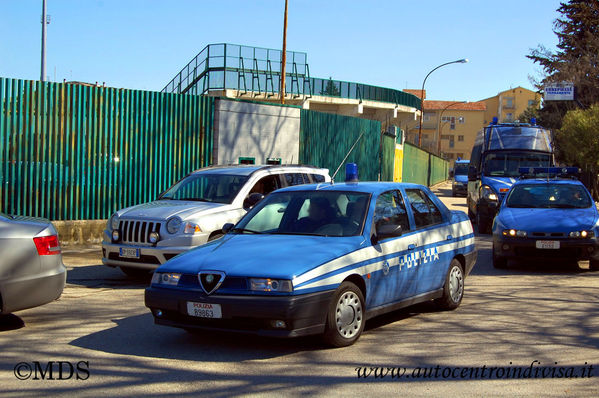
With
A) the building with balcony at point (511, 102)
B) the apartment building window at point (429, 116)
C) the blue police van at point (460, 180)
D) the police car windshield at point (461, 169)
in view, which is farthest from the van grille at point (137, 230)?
the building with balcony at point (511, 102)

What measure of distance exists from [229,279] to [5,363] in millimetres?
1955

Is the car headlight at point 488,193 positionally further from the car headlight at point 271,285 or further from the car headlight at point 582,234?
the car headlight at point 271,285

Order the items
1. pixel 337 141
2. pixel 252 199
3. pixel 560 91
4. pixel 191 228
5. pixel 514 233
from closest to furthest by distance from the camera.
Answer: pixel 191 228
pixel 252 199
pixel 514 233
pixel 337 141
pixel 560 91

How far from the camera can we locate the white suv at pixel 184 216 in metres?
10.5

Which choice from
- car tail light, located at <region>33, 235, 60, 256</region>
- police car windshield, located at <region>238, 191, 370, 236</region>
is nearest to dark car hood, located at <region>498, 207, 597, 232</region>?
police car windshield, located at <region>238, 191, 370, 236</region>

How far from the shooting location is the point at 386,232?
7.46 m

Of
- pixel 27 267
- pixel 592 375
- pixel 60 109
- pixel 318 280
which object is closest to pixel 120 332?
pixel 27 267

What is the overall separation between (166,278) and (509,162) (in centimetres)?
1638

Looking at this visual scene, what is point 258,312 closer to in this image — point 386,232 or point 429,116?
point 386,232

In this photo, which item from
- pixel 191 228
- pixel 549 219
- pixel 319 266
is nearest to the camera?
pixel 319 266

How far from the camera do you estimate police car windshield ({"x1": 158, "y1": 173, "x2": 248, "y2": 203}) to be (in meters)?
11.7

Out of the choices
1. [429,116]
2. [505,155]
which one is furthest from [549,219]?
[429,116]

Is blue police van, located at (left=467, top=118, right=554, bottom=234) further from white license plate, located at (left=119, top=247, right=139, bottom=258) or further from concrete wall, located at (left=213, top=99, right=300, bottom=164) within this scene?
white license plate, located at (left=119, top=247, right=139, bottom=258)

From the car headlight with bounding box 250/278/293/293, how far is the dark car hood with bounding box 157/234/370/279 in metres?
0.04
